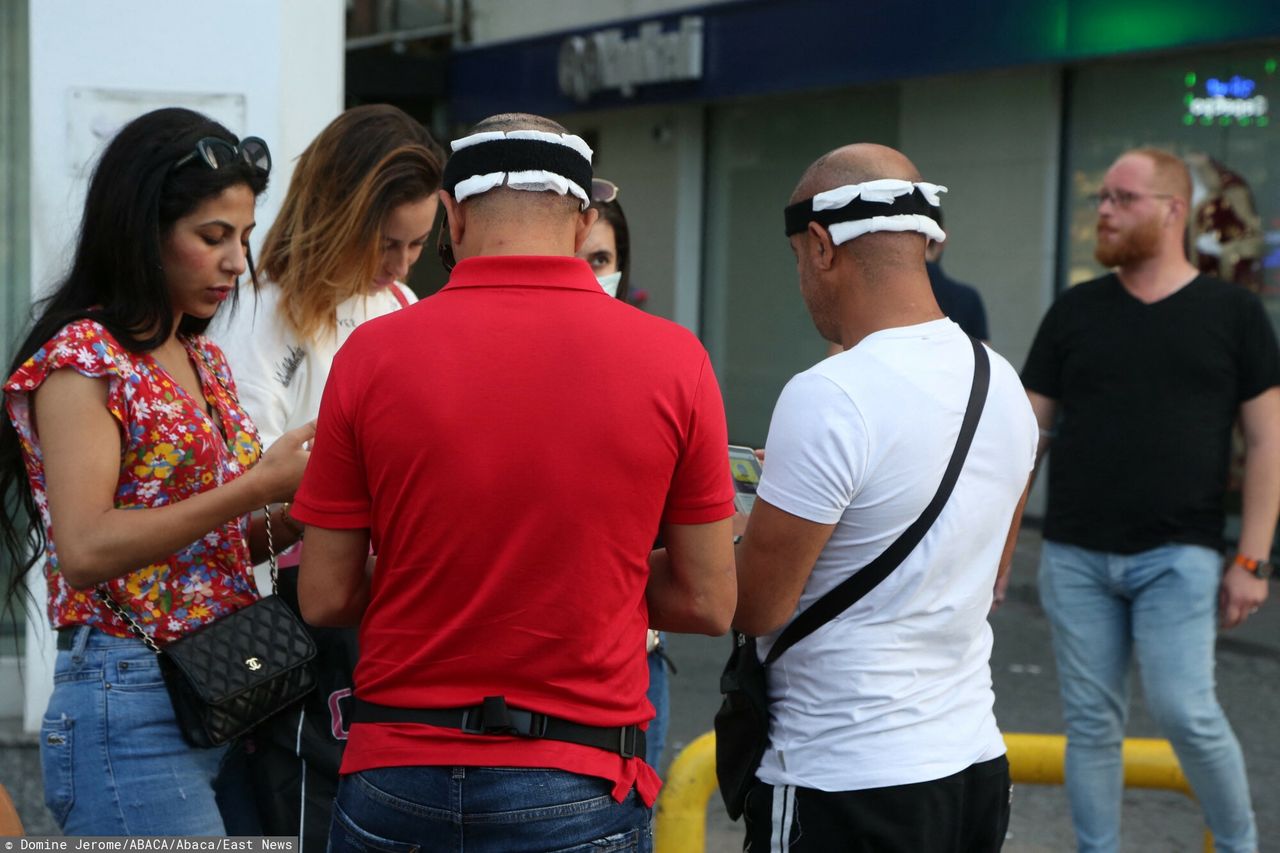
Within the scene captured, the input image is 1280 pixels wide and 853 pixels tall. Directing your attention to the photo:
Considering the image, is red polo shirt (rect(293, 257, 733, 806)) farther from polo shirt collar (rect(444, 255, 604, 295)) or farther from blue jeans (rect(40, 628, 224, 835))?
blue jeans (rect(40, 628, 224, 835))

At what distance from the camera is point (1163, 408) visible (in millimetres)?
4055

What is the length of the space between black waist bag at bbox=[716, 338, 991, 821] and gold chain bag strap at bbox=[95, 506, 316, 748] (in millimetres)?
739

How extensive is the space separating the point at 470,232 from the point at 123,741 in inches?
40.6

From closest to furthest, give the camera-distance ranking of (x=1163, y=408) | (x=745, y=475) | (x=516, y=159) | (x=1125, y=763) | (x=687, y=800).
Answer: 1. (x=516, y=159)
2. (x=745, y=475)
3. (x=687, y=800)
4. (x=1125, y=763)
5. (x=1163, y=408)

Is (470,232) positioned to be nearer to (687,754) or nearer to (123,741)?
(123,741)

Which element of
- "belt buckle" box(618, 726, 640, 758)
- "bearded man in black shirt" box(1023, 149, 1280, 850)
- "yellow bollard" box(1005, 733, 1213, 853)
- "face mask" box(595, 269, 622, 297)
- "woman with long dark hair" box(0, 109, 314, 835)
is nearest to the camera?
"belt buckle" box(618, 726, 640, 758)

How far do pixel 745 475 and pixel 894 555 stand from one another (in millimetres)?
407

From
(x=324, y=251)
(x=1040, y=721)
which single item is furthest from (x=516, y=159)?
(x=1040, y=721)

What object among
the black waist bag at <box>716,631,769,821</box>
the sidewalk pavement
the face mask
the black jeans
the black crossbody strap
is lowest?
the sidewalk pavement

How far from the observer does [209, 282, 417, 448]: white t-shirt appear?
9.71ft

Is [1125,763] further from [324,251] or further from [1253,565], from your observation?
[324,251]

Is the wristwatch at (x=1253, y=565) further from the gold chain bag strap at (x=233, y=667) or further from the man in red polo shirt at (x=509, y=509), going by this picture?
the gold chain bag strap at (x=233, y=667)

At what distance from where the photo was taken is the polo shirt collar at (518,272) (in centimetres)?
206

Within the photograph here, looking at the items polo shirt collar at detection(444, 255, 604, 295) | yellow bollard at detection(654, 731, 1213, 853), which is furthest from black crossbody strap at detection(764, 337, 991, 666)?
yellow bollard at detection(654, 731, 1213, 853)
